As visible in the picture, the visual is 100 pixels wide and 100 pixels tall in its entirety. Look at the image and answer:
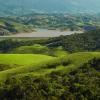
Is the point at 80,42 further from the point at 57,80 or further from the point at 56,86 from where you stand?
the point at 56,86

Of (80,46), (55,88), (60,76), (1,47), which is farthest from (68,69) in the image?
(1,47)

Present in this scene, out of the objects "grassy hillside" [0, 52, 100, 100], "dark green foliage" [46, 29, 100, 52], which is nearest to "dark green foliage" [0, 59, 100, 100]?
"grassy hillside" [0, 52, 100, 100]

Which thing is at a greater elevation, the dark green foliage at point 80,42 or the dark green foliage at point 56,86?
the dark green foliage at point 80,42

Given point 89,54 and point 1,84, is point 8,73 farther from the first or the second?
point 89,54

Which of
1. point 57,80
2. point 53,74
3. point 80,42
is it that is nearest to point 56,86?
point 57,80

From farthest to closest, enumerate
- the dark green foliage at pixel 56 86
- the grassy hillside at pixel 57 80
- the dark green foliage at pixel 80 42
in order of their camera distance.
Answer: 1. the dark green foliage at pixel 80 42
2. the grassy hillside at pixel 57 80
3. the dark green foliage at pixel 56 86

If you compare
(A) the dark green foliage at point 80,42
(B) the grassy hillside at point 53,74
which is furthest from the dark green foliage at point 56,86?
(A) the dark green foliage at point 80,42

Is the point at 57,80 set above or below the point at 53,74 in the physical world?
below

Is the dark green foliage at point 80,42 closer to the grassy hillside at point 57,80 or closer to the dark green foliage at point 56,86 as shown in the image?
the grassy hillside at point 57,80

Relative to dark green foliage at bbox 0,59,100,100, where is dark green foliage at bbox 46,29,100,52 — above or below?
above

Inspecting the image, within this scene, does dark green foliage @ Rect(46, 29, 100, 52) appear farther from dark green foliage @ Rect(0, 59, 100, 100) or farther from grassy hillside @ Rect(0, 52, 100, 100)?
dark green foliage @ Rect(0, 59, 100, 100)

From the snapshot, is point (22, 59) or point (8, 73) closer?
point (8, 73)
